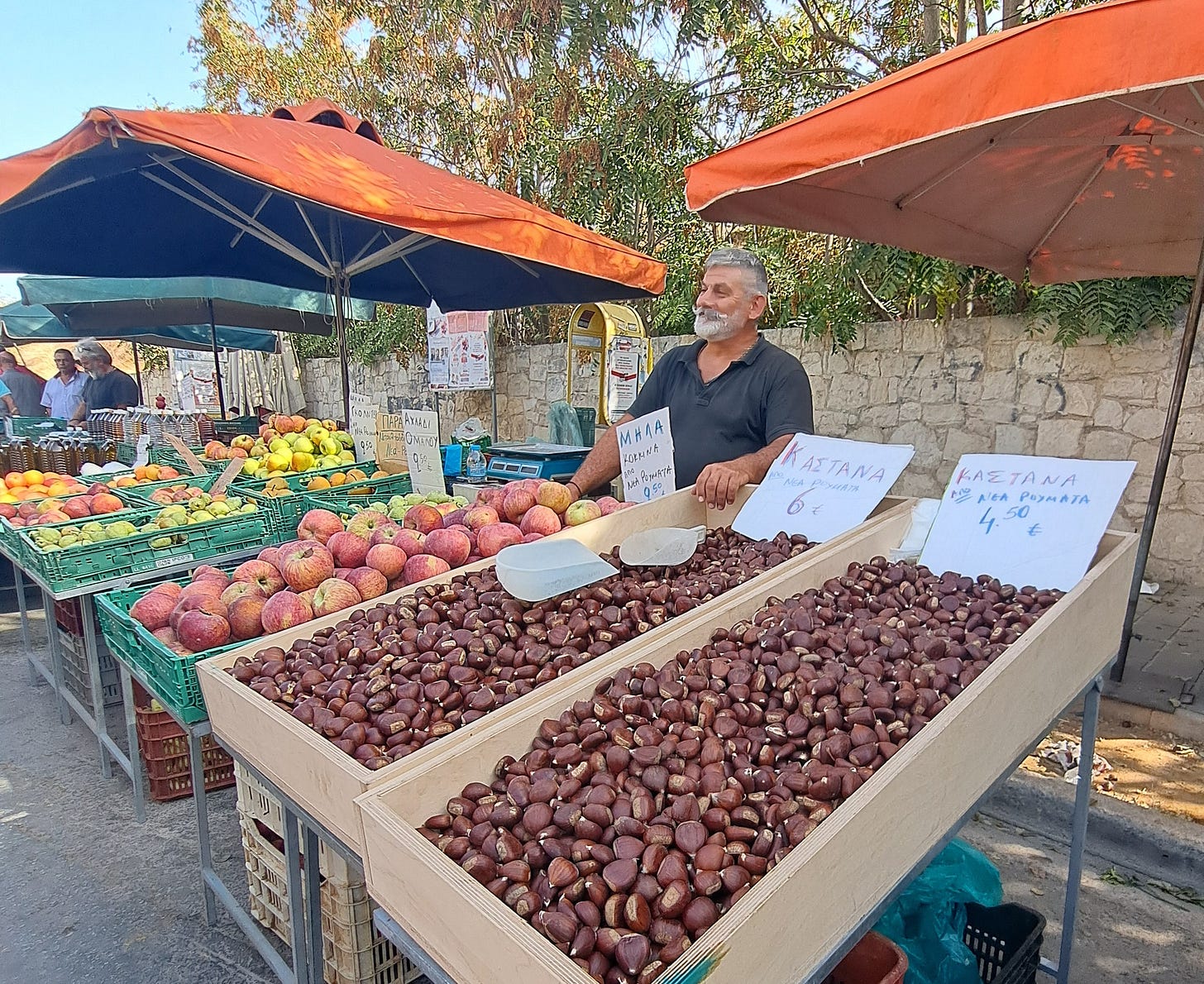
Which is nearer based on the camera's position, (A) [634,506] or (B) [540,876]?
(B) [540,876]

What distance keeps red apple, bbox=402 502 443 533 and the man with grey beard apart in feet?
1.89

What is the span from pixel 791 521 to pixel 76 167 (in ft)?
9.65

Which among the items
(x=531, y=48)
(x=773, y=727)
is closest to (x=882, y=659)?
(x=773, y=727)

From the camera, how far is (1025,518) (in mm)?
1866

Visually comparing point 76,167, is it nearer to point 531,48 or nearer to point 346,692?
point 346,692

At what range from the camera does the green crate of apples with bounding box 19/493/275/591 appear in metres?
2.95

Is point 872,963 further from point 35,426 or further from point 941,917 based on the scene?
point 35,426

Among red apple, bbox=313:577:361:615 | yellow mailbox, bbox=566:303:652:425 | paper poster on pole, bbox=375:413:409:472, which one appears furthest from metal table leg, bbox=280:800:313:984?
yellow mailbox, bbox=566:303:652:425

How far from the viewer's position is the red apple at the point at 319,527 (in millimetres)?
2652

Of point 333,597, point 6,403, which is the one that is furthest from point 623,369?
point 6,403

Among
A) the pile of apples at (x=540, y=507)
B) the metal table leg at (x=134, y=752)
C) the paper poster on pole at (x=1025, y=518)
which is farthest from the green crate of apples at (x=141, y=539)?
the paper poster on pole at (x=1025, y=518)

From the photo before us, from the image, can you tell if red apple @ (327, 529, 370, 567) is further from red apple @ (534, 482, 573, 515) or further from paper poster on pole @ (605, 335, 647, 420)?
paper poster on pole @ (605, 335, 647, 420)

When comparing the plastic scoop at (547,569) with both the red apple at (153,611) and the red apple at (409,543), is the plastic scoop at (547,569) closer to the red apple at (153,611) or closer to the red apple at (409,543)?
the red apple at (409,543)

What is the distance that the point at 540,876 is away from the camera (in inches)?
38.8
